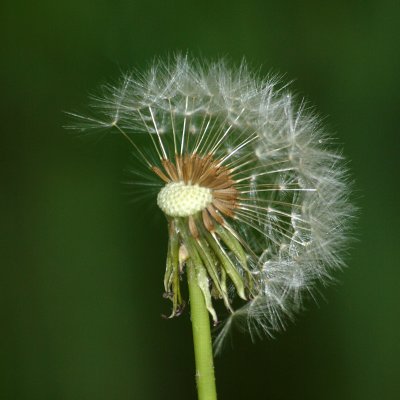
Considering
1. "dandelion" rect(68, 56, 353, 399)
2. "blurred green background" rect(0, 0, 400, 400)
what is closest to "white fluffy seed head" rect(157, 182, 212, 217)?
"dandelion" rect(68, 56, 353, 399)

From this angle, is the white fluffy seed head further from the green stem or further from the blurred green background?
the blurred green background

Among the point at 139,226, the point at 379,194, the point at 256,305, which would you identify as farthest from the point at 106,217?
the point at 256,305

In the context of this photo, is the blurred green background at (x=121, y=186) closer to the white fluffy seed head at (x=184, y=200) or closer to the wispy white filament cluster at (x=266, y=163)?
the wispy white filament cluster at (x=266, y=163)

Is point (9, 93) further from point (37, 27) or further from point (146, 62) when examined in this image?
point (146, 62)

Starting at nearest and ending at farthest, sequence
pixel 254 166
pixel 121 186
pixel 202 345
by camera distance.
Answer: pixel 202 345
pixel 254 166
pixel 121 186

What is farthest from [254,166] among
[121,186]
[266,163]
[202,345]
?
[121,186]

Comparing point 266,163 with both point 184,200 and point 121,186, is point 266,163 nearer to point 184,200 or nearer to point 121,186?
point 184,200
